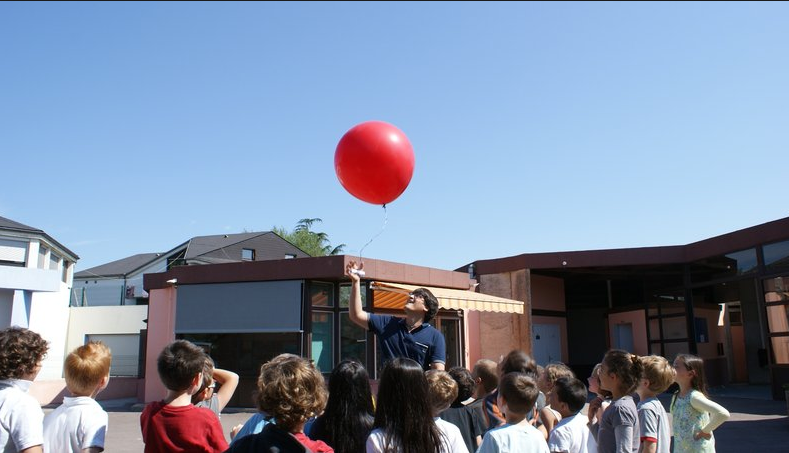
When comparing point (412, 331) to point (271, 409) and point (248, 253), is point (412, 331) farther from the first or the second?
point (248, 253)

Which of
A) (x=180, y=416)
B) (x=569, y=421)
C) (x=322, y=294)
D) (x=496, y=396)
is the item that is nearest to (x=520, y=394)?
(x=569, y=421)

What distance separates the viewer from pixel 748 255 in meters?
14.1

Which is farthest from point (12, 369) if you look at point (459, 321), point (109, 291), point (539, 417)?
point (109, 291)

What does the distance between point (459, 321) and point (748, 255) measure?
7.00 metres

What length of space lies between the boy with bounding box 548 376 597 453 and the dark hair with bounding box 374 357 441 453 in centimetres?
109

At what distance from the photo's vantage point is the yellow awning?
480 inches

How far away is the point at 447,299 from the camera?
1226cm

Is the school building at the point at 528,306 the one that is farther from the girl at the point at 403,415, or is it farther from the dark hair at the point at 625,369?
the girl at the point at 403,415

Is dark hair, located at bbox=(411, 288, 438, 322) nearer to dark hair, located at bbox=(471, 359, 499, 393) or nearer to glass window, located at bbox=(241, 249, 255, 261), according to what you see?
dark hair, located at bbox=(471, 359, 499, 393)

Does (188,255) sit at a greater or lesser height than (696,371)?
greater

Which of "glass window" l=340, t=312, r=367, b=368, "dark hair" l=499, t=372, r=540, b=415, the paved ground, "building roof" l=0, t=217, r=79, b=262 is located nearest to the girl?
"dark hair" l=499, t=372, r=540, b=415

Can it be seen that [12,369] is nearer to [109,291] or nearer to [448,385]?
[448,385]

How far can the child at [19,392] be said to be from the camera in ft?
8.58

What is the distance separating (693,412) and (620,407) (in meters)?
0.94
